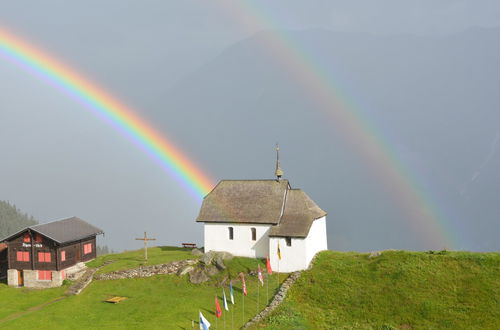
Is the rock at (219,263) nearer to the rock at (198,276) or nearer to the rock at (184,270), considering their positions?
the rock at (198,276)

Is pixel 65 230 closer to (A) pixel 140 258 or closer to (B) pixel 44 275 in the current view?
(B) pixel 44 275

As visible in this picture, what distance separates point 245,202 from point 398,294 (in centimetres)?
1983

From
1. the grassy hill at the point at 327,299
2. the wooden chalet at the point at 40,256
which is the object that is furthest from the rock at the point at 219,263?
the wooden chalet at the point at 40,256

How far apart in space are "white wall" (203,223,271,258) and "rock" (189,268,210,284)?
18.0ft

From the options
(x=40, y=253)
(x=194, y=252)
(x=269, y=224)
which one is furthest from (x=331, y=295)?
(x=40, y=253)

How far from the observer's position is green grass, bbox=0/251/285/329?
3225 centimetres

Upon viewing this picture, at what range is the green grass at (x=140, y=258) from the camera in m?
46.0

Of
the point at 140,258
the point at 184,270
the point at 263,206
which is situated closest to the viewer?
the point at 184,270

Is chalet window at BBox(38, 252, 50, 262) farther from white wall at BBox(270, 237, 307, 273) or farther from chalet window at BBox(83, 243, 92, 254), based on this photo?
white wall at BBox(270, 237, 307, 273)

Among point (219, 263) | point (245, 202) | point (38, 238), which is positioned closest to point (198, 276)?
point (219, 263)

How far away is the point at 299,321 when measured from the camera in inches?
1241

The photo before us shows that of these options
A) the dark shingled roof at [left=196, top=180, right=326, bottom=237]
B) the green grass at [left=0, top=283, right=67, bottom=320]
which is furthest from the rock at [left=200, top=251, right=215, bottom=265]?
the green grass at [left=0, top=283, right=67, bottom=320]

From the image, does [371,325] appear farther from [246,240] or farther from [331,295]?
[246,240]

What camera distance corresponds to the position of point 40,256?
44906 mm
